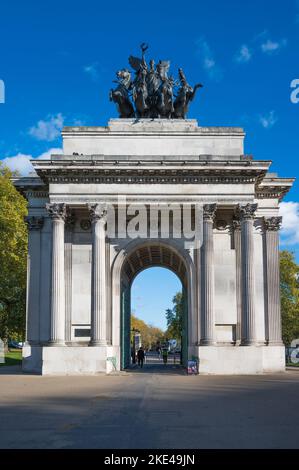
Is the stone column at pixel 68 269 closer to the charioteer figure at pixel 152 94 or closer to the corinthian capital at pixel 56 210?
the corinthian capital at pixel 56 210

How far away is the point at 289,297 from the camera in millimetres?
74375

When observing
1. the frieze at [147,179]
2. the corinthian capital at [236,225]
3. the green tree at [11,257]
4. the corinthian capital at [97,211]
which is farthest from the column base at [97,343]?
the green tree at [11,257]

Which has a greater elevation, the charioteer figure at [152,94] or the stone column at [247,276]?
the charioteer figure at [152,94]

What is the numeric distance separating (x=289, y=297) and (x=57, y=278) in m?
44.7

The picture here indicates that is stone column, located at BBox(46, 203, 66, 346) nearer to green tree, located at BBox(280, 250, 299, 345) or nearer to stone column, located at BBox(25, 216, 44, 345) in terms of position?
stone column, located at BBox(25, 216, 44, 345)

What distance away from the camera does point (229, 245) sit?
38188mm

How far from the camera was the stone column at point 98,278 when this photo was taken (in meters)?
35.2

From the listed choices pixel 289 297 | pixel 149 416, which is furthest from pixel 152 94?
pixel 289 297

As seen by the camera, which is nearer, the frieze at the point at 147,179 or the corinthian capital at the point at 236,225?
the frieze at the point at 147,179

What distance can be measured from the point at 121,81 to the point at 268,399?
25.8m

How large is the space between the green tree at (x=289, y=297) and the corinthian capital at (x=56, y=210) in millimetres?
39970

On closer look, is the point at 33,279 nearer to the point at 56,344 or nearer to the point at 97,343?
the point at 56,344
